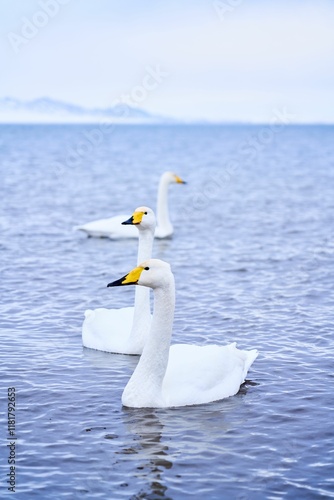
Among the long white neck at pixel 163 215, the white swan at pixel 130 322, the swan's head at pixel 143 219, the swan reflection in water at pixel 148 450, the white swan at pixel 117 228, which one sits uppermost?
the long white neck at pixel 163 215

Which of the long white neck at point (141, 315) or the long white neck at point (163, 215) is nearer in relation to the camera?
the long white neck at point (141, 315)

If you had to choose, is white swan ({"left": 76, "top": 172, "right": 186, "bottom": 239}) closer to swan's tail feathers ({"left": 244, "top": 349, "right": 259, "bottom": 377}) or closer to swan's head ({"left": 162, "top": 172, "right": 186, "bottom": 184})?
swan's head ({"left": 162, "top": 172, "right": 186, "bottom": 184})

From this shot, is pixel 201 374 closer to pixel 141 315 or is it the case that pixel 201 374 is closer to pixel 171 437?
pixel 171 437

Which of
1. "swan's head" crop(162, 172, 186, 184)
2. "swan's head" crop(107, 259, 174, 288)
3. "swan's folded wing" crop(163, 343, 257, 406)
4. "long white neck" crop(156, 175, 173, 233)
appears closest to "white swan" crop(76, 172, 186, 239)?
"long white neck" crop(156, 175, 173, 233)

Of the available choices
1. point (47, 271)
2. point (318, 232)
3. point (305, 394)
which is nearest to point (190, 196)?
point (318, 232)

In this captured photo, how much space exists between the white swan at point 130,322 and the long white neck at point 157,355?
2067 millimetres

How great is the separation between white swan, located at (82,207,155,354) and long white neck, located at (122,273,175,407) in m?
2.07

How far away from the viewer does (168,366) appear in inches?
382

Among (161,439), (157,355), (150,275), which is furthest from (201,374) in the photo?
(150,275)

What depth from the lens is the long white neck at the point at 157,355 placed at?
365 inches

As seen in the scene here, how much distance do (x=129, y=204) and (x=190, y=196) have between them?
605cm

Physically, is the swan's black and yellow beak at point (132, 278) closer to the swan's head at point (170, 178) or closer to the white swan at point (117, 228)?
the white swan at point (117, 228)

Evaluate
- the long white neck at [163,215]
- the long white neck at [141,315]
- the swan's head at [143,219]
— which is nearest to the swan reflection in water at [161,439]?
the long white neck at [141,315]

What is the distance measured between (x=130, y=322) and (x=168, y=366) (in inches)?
94.7
